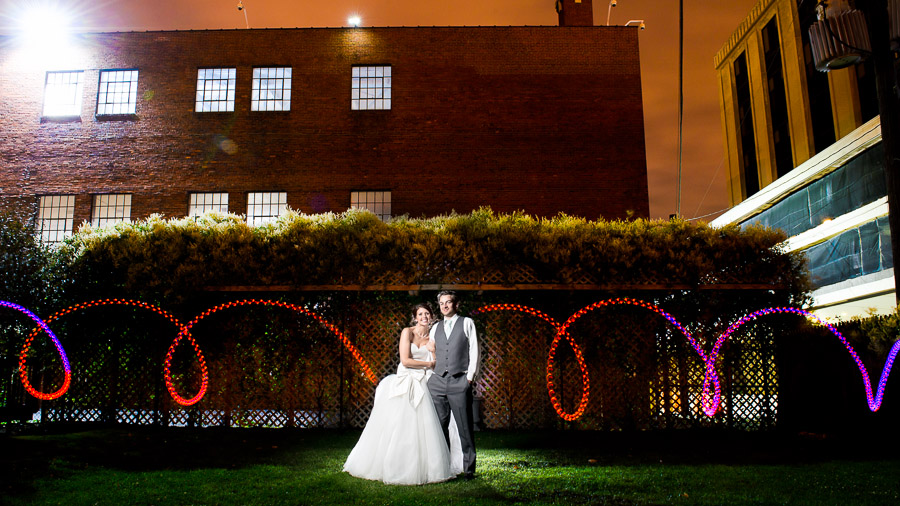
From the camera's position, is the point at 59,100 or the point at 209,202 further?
the point at 59,100

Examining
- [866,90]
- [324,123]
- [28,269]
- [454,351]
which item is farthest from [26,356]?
[866,90]

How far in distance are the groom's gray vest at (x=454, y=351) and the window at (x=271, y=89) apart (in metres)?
17.1

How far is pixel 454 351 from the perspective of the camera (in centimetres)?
686

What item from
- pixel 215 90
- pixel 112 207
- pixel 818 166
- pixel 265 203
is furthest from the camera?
pixel 818 166

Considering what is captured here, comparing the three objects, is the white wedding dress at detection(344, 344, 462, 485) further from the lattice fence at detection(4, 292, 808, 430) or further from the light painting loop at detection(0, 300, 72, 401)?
the light painting loop at detection(0, 300, 72, 401)

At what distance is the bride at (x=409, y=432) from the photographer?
6617mm

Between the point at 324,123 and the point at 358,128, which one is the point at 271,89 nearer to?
the point at 324,123

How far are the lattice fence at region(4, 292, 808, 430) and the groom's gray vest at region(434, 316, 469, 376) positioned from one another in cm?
455

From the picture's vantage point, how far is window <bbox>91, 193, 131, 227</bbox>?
69.4 feet

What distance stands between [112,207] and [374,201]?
9.19 m

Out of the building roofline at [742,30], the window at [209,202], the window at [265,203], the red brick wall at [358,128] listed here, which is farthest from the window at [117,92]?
the building roofline at [742,30]

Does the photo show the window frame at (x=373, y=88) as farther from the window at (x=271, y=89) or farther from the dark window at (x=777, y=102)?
the dark window at (x=777, y=102)

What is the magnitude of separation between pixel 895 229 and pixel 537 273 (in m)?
5.71

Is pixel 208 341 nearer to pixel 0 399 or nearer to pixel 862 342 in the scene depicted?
pixel 0 399
